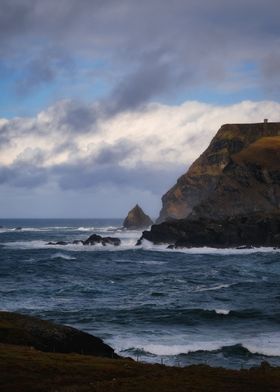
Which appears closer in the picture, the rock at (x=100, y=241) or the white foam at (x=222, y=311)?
the white foam at (x=222, y=311)

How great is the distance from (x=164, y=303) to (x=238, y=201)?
102 meters

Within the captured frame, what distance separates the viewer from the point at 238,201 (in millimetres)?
145500

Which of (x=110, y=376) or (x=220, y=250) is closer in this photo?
(x=110, y=376)

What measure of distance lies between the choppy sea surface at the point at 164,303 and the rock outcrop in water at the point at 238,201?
83.3ft

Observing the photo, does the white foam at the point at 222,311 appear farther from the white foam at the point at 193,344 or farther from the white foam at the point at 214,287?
the white foam at the point at 214,287

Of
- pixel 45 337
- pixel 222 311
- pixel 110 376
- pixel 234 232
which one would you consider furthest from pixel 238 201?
pixel 110 376

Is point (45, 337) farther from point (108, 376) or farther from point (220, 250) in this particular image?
point (220, 250)

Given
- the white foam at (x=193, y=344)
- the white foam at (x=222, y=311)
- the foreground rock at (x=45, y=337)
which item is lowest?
the white foam at (x=193, y=344)

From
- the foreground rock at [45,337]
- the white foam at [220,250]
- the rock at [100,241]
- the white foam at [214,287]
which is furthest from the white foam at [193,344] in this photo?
the rock at [100,241]

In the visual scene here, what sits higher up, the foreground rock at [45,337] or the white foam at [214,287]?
the foreground rock at [45,337]

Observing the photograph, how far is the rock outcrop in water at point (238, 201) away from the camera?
114 meters

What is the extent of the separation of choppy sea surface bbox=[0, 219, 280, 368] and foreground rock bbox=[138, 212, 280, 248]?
23.9 metres

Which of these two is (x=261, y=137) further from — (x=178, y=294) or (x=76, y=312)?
(x=76, y=312)

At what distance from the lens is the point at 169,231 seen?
124 meters
